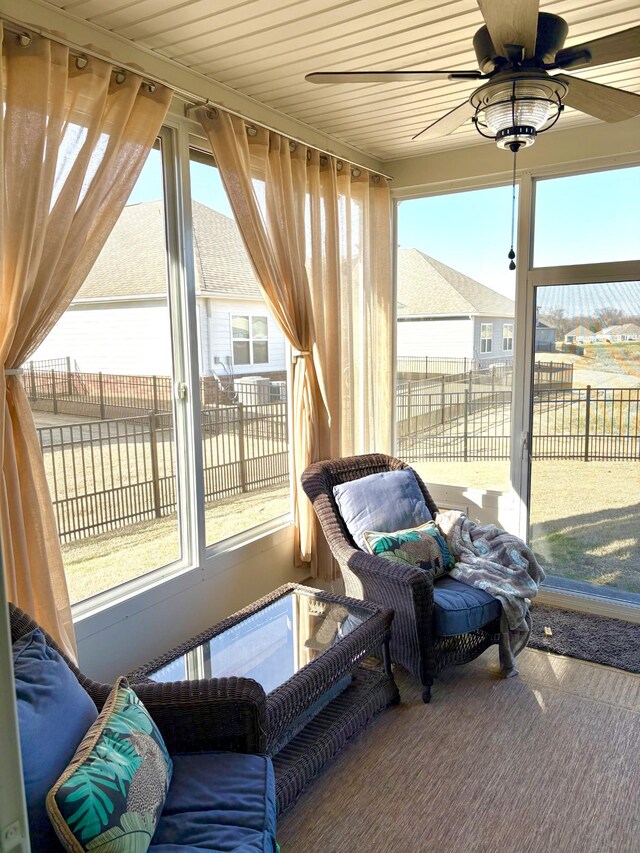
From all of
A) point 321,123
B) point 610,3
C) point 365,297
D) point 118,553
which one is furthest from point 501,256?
point 118,553

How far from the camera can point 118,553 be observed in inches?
108

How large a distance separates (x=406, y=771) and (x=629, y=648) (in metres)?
1.53

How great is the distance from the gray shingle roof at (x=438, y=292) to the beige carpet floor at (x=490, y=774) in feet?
7.06

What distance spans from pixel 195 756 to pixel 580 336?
9.82ft

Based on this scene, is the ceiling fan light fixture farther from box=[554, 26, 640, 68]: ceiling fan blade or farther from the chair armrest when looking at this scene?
the chair armrest

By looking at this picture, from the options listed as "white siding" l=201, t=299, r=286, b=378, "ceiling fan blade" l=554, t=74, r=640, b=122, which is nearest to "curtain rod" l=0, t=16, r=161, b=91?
"white siding" l=201, t=299, r=286, b=378

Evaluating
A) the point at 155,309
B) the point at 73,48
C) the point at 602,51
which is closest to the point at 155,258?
the point at 155,309

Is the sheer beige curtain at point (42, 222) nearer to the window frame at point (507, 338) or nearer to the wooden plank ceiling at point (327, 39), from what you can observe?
the wooden plank ceiling at point (327, 39)

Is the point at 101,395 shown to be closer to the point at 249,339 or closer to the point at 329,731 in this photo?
the point at 249,339

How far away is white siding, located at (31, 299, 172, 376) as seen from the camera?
2463 mm

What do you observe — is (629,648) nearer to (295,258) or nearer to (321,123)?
(295,258)

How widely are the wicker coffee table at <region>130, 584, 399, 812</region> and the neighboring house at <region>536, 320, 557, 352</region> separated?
6.42 feet

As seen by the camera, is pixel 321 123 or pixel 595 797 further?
pixel 321 123

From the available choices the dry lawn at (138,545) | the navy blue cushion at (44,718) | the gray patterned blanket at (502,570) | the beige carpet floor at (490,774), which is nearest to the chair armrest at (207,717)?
the navy blue cushion at (44,718)
